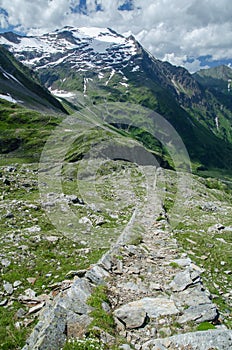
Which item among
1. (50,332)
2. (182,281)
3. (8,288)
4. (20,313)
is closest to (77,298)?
(50,332)

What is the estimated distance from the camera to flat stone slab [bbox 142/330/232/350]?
31.7 ft

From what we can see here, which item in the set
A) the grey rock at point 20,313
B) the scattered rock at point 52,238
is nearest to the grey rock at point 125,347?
the grey rock at point 20,313

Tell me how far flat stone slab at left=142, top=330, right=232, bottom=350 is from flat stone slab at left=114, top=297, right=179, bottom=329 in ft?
4.08

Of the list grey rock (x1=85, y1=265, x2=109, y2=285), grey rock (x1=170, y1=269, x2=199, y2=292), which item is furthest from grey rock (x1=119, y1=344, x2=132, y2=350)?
grey rock (x1=170, y1=269, x2=199, y2=292)

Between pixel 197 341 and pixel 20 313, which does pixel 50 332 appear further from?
pixel 197 341

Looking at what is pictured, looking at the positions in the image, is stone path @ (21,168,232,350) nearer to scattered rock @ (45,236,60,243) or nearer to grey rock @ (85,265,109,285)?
grey rock @ (85,265,109,285)

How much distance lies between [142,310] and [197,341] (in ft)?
9.35

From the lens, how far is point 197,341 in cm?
991

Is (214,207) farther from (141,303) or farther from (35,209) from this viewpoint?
(141,303)

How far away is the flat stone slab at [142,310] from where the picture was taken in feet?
37.8

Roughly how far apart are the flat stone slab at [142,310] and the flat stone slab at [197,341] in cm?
124

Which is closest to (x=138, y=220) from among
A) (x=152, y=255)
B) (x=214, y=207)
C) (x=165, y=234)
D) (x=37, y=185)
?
(x=165, y=234)

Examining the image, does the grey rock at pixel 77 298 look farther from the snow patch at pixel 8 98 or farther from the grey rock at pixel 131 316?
the snow patch at pixel 8 98

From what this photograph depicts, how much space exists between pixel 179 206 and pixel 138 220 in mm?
14732
